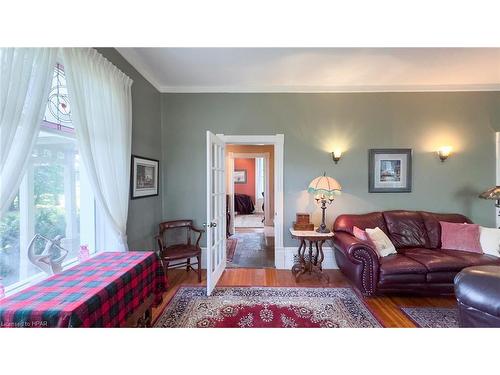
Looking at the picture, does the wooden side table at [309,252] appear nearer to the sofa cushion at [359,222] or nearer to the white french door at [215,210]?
the sofa cushion at [359,222]

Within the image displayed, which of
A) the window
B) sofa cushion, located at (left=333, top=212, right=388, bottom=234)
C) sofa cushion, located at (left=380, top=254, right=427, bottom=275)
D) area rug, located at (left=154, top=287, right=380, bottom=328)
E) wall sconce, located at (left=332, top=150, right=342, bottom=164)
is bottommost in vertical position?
area rug, located at (left=154, top=287, right=380, bottom=328)

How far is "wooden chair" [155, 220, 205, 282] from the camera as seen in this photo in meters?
2.84

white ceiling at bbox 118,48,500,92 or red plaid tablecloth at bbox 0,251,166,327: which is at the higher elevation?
white ceiling at bbox 118,48,500,92

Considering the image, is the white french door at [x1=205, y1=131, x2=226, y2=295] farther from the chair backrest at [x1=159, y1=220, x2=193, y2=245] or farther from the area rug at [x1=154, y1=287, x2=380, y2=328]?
the chair backrest at [x1=159, y1=220, x2=193, y2=245]

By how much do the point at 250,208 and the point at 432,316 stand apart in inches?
269

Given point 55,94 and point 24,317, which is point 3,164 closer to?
point 24,317

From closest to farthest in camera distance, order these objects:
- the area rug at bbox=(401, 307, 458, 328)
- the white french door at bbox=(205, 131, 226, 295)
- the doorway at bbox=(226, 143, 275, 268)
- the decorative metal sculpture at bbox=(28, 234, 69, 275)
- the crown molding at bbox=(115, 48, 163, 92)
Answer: the decorative metal sculpture at bbox=(28, 234, 69, 275) < the area rug at bbox=(401, 307, 458, 328) < the crown molding at bbox=(115, 48, 163, 92) < the white french door at bbox=(205, 131, 226, 295) < the doorway at bbox=(226, 143, 275, 268)

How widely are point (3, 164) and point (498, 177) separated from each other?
561cm

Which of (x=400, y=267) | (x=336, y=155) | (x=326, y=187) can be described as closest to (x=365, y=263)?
(x=400, y=267)

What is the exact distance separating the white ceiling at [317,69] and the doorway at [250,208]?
2.39 metres

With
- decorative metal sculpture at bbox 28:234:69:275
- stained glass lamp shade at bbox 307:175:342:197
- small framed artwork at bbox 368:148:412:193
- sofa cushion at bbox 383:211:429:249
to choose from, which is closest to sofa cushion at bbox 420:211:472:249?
sofa cushion at bbox 383:211:429:249

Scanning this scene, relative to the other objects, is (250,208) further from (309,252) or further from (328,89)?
(328,89)

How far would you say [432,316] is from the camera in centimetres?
224

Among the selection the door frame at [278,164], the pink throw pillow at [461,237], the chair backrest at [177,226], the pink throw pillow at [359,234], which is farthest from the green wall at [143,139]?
the pink throw pillow at [461,237]
